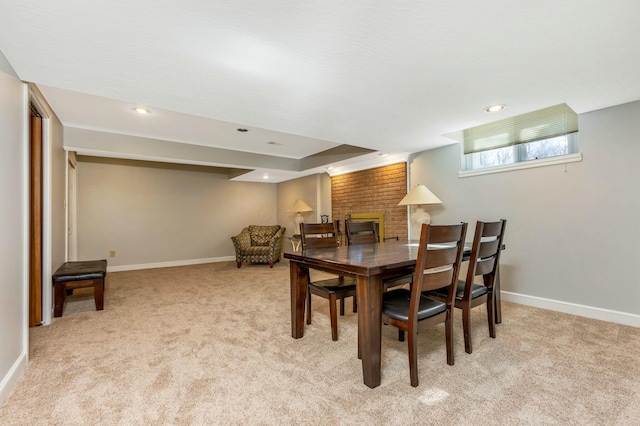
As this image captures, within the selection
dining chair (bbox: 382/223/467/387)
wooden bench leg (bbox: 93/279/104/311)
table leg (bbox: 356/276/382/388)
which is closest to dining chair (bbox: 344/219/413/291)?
dining chair (bbox: 382/223/467/387)

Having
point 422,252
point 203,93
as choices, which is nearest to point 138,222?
point 203,93

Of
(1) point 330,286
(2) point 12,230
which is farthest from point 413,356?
(2) point 12,230

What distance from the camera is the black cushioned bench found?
2932mm

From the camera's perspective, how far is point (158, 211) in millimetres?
5930

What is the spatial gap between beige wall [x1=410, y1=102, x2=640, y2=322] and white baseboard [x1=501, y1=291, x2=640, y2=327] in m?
0.01

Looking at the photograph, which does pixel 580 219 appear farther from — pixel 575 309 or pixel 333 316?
pixel 333 316

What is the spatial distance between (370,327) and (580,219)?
2.60 metres

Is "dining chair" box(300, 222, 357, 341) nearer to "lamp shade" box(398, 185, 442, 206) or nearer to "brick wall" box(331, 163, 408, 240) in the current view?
"lamp shade" box(398, 185, 442, 206)

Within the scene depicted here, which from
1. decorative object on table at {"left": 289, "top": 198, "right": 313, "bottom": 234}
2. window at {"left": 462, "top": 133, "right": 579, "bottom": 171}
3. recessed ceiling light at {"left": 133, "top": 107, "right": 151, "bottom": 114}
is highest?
recessed ceiling light at {"left": 133, "top": 107, "right": 151, "bottom": 114}

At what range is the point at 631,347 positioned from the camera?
213cm

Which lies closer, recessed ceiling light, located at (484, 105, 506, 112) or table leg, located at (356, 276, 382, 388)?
table leg, located at (356, 276, 382, 388)

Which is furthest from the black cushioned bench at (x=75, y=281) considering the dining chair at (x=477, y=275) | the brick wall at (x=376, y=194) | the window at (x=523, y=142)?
the window at (x=523, y=142)

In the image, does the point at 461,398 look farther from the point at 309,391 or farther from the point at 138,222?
the point at 138,222

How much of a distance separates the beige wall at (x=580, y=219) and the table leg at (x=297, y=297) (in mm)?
2485
